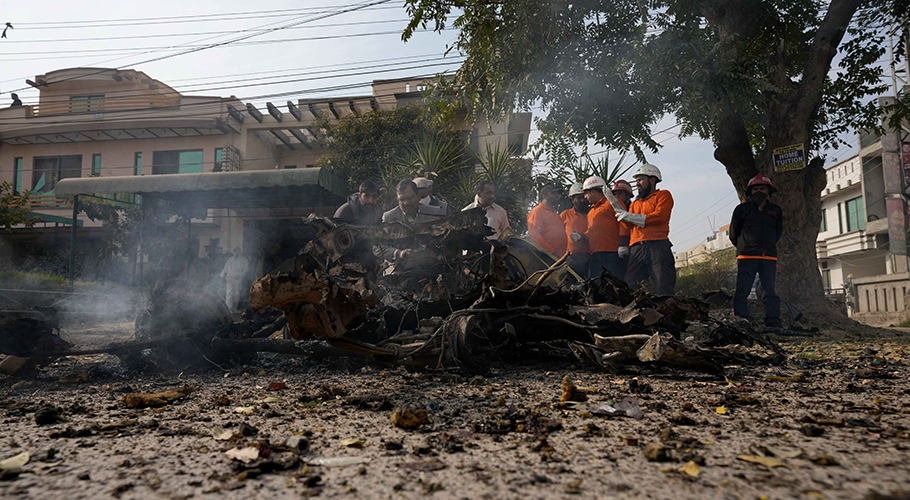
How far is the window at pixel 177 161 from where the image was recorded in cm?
2238

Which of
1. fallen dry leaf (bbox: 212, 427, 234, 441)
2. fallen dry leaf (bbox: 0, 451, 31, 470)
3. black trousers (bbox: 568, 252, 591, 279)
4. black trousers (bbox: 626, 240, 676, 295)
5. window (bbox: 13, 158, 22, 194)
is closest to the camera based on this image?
fallen dry leaf (bbox: 0, 451, 31, 470)

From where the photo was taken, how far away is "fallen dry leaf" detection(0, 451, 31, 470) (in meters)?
1.45

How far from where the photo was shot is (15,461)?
1496 mm

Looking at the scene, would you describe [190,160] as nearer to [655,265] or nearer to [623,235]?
[623,235]

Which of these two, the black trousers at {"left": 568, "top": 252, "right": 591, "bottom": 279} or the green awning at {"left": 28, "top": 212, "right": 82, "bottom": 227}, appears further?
the green awning at {"left": 28, "top": 212, "right": 82, "bottom": 227}

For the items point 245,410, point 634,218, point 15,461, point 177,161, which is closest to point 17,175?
point 177,161

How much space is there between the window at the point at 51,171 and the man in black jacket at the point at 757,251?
89.4 feet

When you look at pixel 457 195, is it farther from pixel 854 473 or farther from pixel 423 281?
pixel 854 473

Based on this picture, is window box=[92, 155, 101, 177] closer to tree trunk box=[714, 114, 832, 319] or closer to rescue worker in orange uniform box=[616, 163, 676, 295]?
rescue worker in orange uniform box=[616, 163, 676, 295]

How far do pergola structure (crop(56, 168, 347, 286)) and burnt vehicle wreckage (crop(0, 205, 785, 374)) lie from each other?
6803mm

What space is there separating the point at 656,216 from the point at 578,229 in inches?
47.6

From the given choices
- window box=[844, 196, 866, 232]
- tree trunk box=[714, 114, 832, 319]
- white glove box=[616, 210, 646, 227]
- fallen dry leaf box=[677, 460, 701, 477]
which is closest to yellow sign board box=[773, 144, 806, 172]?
tree trunk box=[714, 114, 832, 319]

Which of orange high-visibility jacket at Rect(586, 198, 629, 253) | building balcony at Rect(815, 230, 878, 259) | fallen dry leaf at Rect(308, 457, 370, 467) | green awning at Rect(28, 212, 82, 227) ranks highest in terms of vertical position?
green awning at Rect(28, 212, 82, 227)

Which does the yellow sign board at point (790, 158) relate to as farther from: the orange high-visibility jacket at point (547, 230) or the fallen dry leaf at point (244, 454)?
the fallen dry leaf at point (244, 454)
